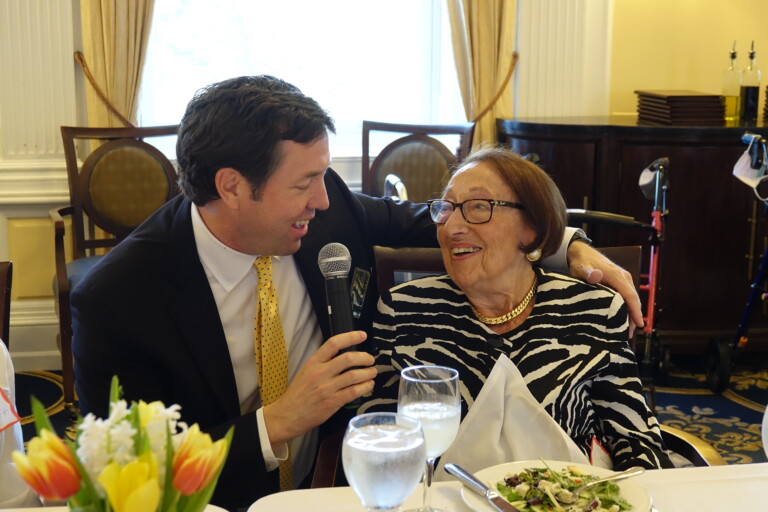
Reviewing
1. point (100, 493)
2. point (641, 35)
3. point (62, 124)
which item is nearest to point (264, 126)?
point (100, 493)

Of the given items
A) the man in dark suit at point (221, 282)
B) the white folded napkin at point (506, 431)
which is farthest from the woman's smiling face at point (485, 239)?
the white folded napkin at point (506, 431)

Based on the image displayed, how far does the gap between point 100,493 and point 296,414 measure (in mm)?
819

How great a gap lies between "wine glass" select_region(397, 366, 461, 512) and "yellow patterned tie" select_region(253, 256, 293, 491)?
Result: 2.29ft

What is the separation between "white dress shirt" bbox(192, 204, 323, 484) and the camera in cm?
196

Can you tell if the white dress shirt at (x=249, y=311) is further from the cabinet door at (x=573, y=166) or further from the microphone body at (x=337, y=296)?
the cabinet door at (x=573, y=166)

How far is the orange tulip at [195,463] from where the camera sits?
2.79 feet

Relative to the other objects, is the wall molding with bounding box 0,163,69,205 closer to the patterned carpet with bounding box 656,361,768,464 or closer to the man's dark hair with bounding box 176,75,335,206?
the man's dark hair with bounding box 176,75,335,206

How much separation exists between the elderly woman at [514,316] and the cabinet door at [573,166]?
7.69ft

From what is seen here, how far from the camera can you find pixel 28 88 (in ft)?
14.3

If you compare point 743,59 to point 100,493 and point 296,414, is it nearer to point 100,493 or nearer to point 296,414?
point 296,414

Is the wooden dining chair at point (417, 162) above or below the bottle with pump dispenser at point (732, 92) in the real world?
below

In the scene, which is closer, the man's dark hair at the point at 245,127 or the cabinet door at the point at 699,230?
the man's dark hair at the point at 245,127

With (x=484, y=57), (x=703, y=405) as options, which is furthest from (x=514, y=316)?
(x=484, y=57)

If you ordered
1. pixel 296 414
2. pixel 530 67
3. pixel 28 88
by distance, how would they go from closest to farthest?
pixel 296 414 → pixel 28 88 → pixel 530 67
